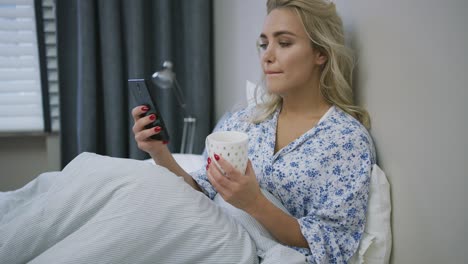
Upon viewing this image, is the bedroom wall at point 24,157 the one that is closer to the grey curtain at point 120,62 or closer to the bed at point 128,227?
the grey curtain at point 120,62

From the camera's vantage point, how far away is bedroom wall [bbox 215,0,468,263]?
0.68m

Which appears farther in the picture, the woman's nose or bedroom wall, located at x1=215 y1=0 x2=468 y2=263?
the woman's nose

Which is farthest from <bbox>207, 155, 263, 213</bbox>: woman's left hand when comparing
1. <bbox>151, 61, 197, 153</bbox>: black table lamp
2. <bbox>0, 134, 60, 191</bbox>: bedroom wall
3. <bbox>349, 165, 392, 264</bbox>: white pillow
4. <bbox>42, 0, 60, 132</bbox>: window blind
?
<bbox>0, 134, 60, 191</bbox>: bedroom wall

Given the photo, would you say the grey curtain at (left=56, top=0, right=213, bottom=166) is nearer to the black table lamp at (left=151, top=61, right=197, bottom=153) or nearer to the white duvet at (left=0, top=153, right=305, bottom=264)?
the black table lamp at (left=151, top=61, right=197, bottom=153)

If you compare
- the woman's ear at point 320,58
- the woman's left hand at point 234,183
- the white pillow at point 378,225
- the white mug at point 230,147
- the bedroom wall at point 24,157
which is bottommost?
the bedroom wall at point 24,157

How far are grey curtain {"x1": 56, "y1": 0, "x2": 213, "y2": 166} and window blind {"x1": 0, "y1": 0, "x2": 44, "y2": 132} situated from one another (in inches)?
8.5

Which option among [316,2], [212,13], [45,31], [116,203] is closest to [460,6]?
[316,2]

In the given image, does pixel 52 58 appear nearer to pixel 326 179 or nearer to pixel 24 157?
pixel 24 157

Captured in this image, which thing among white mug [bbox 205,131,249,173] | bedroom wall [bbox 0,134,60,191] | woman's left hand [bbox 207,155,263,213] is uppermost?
white mug [bbox 205,131,249,173]

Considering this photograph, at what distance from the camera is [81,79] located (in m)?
2.01

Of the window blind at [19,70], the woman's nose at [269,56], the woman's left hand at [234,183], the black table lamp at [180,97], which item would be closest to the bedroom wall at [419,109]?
the woman's nose at [269,56]

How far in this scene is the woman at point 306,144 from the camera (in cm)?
90

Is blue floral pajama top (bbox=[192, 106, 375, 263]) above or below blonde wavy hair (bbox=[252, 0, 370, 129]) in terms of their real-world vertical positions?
below

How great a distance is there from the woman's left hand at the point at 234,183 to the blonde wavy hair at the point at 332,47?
418mm
